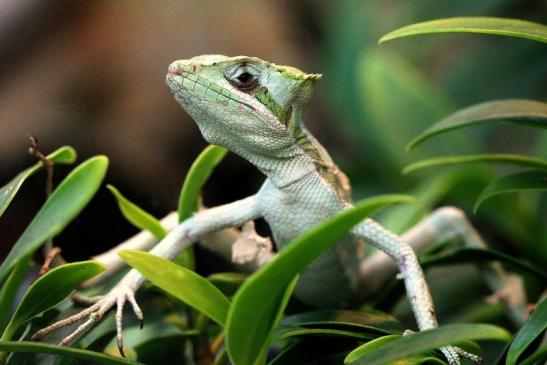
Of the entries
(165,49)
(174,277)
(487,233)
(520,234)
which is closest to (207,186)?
(165,49)

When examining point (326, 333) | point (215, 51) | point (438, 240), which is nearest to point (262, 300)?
point (326, 333)

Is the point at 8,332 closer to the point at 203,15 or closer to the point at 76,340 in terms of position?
the point at 76,340

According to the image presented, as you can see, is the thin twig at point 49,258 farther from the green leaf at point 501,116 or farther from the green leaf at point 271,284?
the green leaf at point 501,116

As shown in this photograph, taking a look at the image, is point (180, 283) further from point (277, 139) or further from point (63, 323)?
point (277, 139)

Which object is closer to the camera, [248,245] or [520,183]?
[520,183]

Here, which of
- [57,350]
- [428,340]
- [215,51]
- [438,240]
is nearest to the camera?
[428,340]

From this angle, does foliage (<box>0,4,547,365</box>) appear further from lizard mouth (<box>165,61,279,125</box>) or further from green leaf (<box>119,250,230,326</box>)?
lizard mouth (<box>165,61,279,125</box>)

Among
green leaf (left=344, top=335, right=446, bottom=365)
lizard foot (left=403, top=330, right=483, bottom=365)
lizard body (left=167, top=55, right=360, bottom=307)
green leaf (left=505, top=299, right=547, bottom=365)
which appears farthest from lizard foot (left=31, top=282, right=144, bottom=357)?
green leaf (left=505, top=299, right=547, bottom=365)
